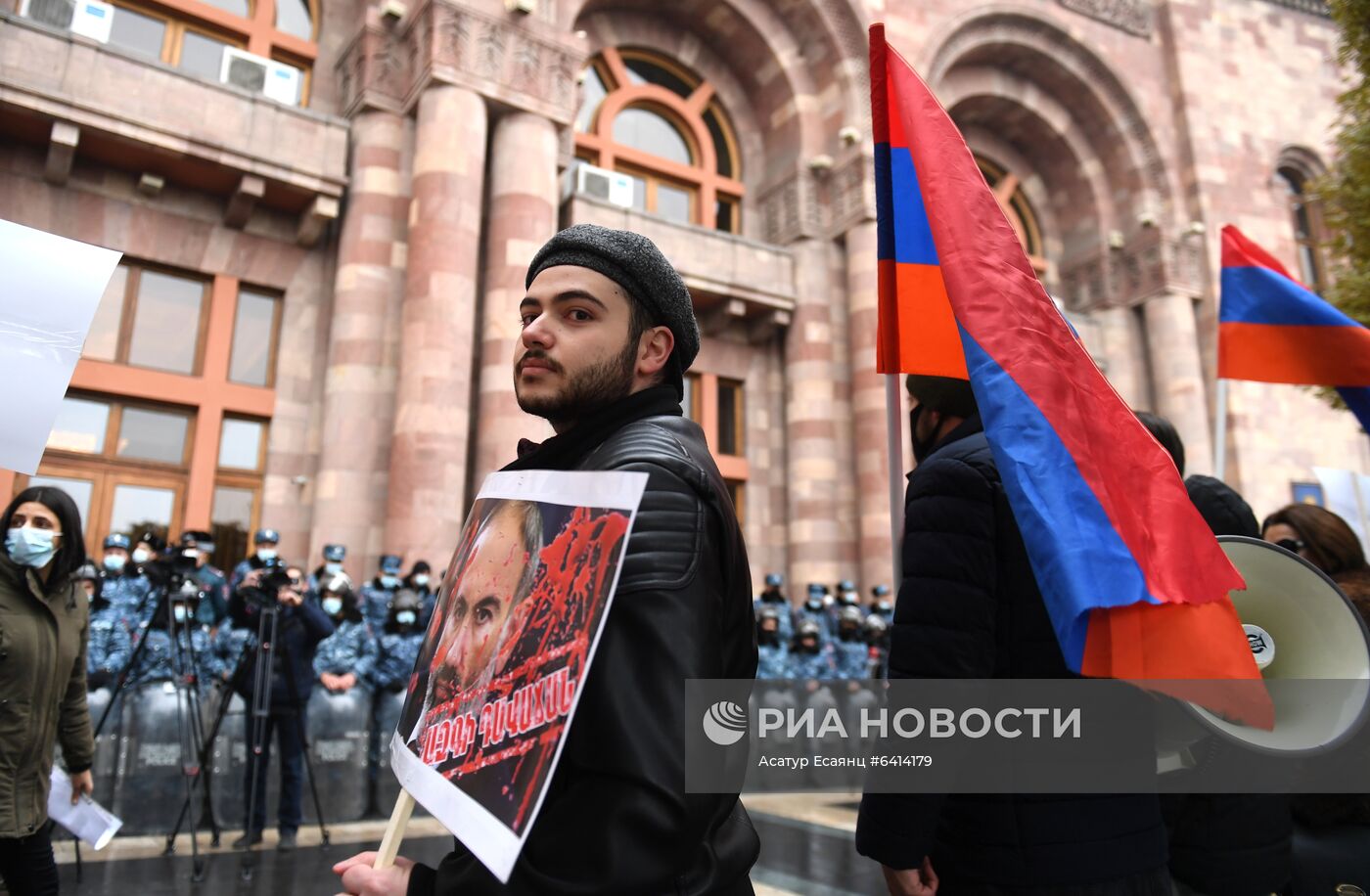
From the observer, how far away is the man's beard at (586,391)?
58.7 inches

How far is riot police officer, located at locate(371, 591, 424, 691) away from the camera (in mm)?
7539

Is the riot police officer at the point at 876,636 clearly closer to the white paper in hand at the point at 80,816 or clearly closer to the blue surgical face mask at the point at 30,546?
the white paper in hand at the point at 80,816

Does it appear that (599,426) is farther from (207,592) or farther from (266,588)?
(207,592)

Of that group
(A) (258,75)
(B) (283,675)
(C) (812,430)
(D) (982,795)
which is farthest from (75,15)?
(D) (982,795)

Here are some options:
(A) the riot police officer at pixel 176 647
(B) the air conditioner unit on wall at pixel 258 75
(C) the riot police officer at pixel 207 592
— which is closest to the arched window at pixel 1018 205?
(B) the air conditioner unit on wall at pixel 258 75

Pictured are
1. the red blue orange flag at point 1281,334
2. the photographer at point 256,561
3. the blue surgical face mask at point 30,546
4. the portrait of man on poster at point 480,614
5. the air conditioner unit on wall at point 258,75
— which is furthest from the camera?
the air conditioner unit on wall at point 258,75

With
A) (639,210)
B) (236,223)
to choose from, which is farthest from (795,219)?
(236,223)

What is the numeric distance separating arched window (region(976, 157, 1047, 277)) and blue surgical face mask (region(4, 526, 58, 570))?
1862 centimetres

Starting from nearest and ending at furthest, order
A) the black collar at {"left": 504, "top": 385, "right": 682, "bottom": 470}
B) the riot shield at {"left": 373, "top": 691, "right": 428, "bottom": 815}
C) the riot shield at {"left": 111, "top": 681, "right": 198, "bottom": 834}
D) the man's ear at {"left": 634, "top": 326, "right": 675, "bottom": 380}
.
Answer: the black collar at {"left": 504, "top": 385, "right": 682, "bottom": 470} < the man's ear at {"left": 634, "top": 326, "right": 675, "bottom": 380} < the riot shield at {"left": 111, "top": 681, "right": 198, "bottom": 834} < the riot shield at {"left": 373, "top": 691, "right": 428, "bottom": 815}

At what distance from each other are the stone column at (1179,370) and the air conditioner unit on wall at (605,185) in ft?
36.9

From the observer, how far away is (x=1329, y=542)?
315 centimetres

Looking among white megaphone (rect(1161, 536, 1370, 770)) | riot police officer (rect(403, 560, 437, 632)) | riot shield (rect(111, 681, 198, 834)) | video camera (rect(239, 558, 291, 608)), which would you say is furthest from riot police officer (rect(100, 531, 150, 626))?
white megaphone (rect(1161, 536, 1370, 770))

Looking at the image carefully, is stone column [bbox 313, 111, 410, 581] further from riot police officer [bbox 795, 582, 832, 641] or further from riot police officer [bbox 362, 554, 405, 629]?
riot police officer [bbox 795, 582, 832, 641]

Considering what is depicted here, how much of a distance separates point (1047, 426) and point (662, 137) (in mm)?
14620
